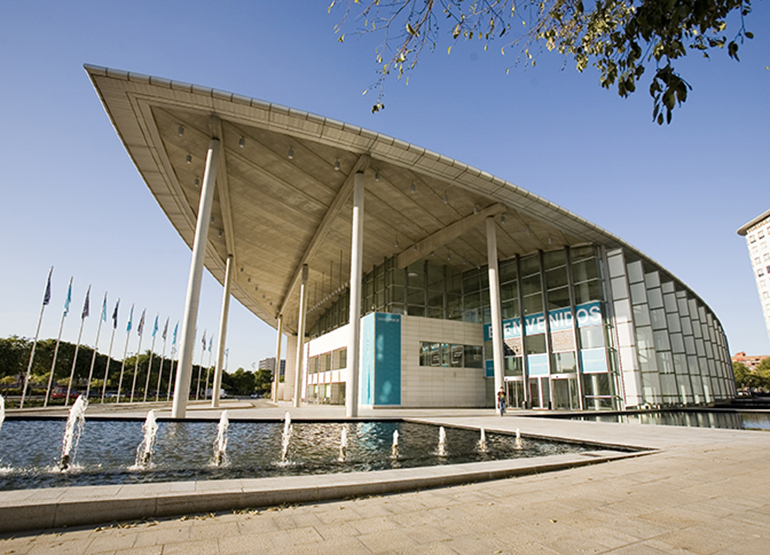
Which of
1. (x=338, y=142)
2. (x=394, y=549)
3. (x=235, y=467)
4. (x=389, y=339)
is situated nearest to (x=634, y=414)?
(x=389, y=339)

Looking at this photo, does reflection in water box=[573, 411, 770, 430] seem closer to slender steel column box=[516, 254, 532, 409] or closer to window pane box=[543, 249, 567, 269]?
slender steel column box=[516, 254, 532, 409]

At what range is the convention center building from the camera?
56.0 ft

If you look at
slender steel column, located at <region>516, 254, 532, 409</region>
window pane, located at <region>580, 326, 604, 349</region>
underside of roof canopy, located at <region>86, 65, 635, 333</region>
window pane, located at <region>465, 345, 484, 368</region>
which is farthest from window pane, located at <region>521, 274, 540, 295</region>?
window pane, located at <region>465, 345, 484, 368</region>

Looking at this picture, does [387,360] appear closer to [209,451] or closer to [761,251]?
[209,451]

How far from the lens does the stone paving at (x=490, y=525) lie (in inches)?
121

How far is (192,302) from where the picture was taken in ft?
51.2

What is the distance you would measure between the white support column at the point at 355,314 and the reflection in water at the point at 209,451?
4.13 metres

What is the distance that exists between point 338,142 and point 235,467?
558 inches

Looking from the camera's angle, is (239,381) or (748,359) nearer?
(239,381)

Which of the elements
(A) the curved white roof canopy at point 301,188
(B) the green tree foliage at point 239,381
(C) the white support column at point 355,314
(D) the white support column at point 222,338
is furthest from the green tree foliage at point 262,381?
(C) the white support column at point 355,314

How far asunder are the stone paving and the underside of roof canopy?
1488cm

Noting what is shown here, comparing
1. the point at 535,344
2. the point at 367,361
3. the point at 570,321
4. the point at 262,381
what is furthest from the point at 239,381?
the point at 570,321

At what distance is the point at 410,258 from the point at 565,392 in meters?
13.6

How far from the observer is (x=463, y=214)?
84.2 ft
